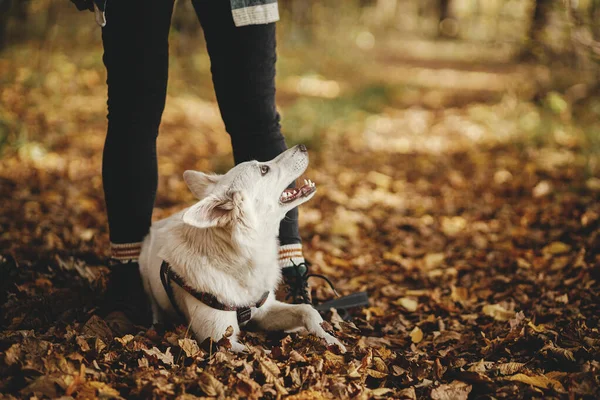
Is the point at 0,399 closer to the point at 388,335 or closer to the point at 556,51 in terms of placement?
the point at 388,335

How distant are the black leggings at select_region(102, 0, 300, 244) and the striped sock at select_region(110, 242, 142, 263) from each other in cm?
3

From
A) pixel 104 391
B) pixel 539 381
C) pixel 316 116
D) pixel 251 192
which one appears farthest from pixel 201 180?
pixel 316 116

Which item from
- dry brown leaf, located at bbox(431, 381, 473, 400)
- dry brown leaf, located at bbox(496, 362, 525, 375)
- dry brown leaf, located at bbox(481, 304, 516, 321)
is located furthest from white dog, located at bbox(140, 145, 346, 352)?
dry brown leaf, located at bbox(481, 304, 516, 321)

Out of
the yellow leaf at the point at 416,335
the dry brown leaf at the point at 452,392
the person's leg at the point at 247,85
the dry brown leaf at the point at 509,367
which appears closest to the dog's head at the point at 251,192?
the person's leg at the point at 247,85

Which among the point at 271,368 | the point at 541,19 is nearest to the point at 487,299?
the point at 271,368

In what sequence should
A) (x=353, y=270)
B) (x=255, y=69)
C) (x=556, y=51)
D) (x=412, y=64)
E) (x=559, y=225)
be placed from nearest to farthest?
(x=255, y=69) < (x=353, y=270) < (x=559, y=225) < (x=556, y=51) < (x=412, y=64)

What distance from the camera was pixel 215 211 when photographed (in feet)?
7.91

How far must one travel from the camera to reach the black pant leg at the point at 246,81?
8.55ft

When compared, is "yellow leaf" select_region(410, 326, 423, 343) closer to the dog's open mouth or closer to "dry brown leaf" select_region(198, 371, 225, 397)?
the dog's open mouth

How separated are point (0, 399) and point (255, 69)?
181 cm

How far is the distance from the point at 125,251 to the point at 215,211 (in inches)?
28.5

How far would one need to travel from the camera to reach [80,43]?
8523 mm

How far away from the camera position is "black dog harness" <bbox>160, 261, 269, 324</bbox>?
7.93 feet

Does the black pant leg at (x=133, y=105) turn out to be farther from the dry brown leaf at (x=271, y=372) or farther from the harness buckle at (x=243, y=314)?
the dry brown leaf at (x=271, y=372)
